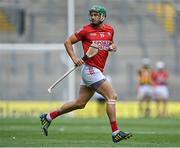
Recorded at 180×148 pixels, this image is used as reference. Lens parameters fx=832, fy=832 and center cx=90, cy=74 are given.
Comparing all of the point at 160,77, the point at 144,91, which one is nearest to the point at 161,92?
the point at 144,91

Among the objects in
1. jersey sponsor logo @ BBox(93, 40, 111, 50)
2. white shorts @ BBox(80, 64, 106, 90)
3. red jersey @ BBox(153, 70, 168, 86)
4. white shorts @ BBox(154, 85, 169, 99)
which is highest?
jersey sponsor logo @ BBox(93, 40, 111, 50)

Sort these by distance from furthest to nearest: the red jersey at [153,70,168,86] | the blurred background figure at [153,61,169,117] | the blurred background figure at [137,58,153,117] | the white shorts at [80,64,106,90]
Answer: the red jersey at [153,70,168,86] → the blurred background figure at [153,61,169,117] → the blurred background figure at [137,58,153,117] → the white shorts at [80,64,106,90]

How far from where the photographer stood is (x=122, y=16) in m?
33.3

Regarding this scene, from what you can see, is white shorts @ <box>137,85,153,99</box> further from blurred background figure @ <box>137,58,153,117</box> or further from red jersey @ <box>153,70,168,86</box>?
red jersey @ <box>153,70,168,86</box>

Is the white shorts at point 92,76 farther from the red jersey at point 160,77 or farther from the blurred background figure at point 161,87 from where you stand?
the red jersey at point 160,77

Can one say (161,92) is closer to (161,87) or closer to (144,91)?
(161,87)

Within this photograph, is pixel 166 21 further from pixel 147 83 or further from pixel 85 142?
pixel 85 142

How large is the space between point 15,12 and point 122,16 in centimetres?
429

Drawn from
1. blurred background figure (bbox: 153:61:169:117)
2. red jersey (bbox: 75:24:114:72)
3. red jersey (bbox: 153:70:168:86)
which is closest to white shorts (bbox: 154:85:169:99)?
blurred background figure (bbox: 153:61:169:117)

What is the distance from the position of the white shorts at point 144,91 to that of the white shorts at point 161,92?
0.26m

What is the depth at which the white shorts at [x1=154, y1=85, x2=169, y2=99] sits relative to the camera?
31.4 metres

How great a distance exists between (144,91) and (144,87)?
0.17m

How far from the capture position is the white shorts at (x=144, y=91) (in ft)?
102

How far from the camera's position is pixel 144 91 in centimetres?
3138
